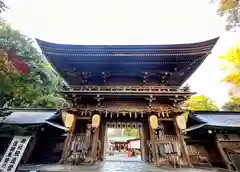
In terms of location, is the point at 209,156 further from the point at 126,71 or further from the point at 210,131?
the point at 126,71

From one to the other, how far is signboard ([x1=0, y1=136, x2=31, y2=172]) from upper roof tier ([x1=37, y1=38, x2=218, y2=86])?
3.82 meters

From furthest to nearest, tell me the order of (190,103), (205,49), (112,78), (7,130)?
(190,103) < (112,78) < (205,49) < (7,130)

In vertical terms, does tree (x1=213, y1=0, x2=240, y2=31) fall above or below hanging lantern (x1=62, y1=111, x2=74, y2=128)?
above

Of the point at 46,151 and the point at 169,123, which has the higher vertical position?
the point at 169,123

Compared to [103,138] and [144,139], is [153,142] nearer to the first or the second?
[144,139]

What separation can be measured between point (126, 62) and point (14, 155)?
6094 mm

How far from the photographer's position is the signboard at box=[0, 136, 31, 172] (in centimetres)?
558

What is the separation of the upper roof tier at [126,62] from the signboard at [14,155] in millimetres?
3817

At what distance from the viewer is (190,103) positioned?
22.9 metres

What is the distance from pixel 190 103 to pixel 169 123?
1664 cm

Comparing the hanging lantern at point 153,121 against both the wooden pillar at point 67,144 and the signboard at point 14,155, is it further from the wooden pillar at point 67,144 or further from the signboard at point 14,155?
the signboard at point 14,155

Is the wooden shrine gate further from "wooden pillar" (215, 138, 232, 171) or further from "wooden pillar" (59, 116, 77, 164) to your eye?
"wooden pillar" (215, 138, 232, 171)

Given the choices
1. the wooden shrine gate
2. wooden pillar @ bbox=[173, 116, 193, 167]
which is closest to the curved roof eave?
the wooden shrine gate

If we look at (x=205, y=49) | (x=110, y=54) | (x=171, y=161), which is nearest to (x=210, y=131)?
(x=171, y=161)
